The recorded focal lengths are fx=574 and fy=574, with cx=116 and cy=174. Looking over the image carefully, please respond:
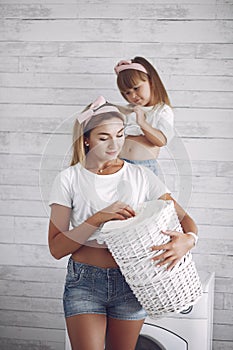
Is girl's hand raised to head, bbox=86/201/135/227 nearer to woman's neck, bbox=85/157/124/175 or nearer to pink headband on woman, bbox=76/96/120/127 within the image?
woman's neck, bbox=85/157/124/175

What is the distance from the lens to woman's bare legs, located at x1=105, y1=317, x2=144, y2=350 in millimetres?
1848

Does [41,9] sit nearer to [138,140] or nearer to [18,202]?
[18,202]

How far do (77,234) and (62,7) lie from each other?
4.90 ft

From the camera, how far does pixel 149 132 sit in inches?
87.0

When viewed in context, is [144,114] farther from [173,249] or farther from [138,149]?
[173,249]

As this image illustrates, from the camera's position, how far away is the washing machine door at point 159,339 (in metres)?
2.46

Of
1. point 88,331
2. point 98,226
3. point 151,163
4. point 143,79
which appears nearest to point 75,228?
point 98,226

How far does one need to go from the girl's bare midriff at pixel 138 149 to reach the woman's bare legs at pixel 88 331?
1.77ft

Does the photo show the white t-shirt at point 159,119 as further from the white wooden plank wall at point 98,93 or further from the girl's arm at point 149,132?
the white wooden plank wall at point 98,93

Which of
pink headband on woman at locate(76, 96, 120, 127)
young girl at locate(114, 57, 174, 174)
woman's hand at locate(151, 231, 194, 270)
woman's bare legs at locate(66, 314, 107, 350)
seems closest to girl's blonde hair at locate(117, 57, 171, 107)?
young girl at locate(114, 57, 174, 174)

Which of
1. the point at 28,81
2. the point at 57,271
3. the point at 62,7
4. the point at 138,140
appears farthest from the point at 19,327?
the point at 62,7

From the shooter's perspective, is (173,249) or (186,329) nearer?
(173,249)

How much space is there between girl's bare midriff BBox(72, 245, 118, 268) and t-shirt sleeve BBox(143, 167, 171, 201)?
0.76ft

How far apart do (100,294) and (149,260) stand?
20 cm
